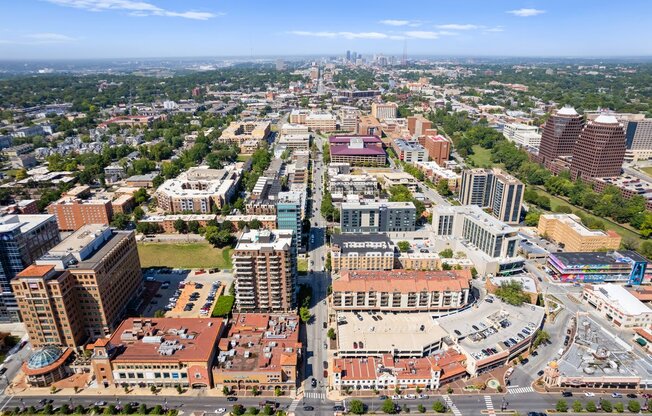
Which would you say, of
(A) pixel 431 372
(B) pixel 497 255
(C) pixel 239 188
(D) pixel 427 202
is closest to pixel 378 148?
(D) pixel 427 202

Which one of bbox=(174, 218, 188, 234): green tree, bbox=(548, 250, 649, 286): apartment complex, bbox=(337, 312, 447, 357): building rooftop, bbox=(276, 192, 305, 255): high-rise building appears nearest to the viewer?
bbox=(337, 312, 447, 357): building rooftop

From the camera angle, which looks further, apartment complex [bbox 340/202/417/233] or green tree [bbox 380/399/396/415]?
apartment complex [bbox 340/202/417/233]

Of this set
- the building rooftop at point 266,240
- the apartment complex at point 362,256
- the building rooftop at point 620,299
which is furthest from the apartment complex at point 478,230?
the building rooftop at point 266,240

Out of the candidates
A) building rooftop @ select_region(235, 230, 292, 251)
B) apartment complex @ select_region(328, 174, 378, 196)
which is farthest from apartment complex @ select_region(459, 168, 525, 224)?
building rooftop @ select_region(235, 230, 292, 251)

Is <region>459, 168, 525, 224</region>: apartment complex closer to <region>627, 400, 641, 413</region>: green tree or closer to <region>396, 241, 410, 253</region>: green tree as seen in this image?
<region>396, 241, 410, 253</region>: green tree

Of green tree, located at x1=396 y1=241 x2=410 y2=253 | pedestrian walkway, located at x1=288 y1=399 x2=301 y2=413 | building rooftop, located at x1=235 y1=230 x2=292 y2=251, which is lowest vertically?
pedestrian walkway, located at x1=288 y1=399 x2=301 y2=413
